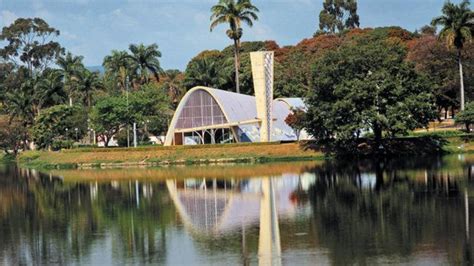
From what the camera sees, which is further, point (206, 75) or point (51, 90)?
point (51, 90)

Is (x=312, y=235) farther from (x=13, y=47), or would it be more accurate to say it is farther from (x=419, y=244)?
(x=13, y=47)

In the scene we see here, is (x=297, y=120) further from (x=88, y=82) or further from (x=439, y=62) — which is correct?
(x=88, y=82)

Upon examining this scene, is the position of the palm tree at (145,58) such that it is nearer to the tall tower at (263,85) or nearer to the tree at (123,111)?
the tree at (123,111)

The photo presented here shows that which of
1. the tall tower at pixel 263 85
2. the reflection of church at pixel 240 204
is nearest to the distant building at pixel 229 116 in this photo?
the tall tower at pixel 263 85

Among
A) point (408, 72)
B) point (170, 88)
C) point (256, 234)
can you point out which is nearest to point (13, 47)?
point (170, 88)

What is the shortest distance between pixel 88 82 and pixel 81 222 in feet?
240

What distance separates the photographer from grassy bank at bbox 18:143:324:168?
6688 centimetres

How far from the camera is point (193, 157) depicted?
69500 millimetres

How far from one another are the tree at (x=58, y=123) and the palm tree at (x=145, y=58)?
992 centimetres

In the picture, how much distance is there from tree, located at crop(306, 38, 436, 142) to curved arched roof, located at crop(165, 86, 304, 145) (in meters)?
12.9

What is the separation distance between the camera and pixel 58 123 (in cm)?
9356

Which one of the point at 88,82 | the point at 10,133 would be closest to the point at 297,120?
the point at 88,82

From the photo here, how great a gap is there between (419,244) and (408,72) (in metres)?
45.7

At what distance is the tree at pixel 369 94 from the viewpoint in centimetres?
6225
